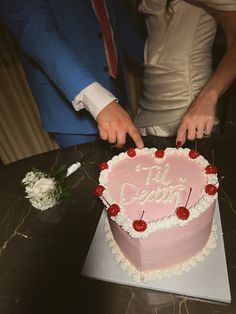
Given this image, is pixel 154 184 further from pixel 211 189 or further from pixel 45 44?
pixel 45 44

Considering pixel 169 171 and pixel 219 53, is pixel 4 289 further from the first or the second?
pixel 219 53

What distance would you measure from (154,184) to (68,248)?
0.38m

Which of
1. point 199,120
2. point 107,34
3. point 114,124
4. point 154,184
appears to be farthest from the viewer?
point 107,34

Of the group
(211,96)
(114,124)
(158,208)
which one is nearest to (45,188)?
(114,124)

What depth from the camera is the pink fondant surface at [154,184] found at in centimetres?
93

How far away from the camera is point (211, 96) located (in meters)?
1.25

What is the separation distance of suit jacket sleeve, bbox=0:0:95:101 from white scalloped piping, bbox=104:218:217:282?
0.57 m

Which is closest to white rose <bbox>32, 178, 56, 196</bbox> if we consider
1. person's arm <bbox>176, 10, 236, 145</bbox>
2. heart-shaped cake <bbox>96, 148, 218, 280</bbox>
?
heart-shaped cake <bbox>96, 148, 218, 280</bbox>

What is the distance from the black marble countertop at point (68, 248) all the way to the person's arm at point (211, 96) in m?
0.18

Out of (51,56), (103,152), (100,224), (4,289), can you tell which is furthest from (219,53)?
(4,289)

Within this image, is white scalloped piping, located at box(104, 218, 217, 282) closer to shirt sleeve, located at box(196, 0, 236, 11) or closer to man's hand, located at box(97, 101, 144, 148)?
man's hand, located at box(97, 101, 144, 148)

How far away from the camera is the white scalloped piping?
1008mm

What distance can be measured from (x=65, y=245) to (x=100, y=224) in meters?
0.14

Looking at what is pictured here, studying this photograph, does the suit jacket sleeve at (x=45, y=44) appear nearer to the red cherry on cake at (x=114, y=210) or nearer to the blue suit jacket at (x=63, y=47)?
the blue suit jacket at (x=63, y=47)
